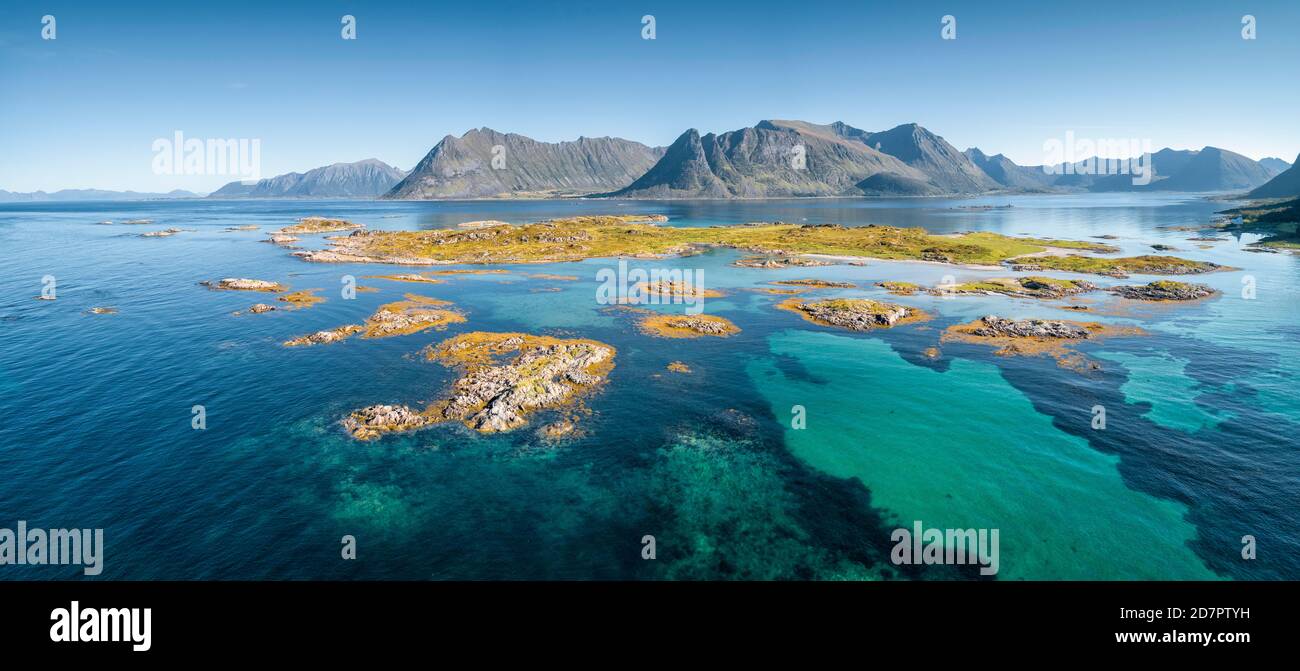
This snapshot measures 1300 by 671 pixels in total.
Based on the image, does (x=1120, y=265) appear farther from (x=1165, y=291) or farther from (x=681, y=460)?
(x=681, y=460)

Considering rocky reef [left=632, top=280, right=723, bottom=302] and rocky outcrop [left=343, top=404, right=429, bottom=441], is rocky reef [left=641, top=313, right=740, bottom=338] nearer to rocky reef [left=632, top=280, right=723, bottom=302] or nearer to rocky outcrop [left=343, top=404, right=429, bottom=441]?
rocky reef [left=632, top=280, right=723, bottom=302]

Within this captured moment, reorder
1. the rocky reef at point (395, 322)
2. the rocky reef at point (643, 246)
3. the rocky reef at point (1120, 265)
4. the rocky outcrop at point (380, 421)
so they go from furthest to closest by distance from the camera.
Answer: the rocky reef at point (643, 246) < the rocky reef at point (1120, 265) < the rocky reef at point (395, 322) < the rocky outcrop at point (380, 421)

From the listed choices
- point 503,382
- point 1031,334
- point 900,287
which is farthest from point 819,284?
point 503,382

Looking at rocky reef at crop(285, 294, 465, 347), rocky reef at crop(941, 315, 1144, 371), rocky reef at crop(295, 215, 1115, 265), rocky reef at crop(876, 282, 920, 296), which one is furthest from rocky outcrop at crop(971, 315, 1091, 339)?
rocky reef at crop(285, 294, 465, 347)

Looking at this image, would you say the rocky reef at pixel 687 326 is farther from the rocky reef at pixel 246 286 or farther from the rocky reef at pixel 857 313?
the rocky reef at pixel 246 286

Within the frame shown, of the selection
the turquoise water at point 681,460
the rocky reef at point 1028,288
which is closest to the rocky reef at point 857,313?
the turquoise water at point 681,460
